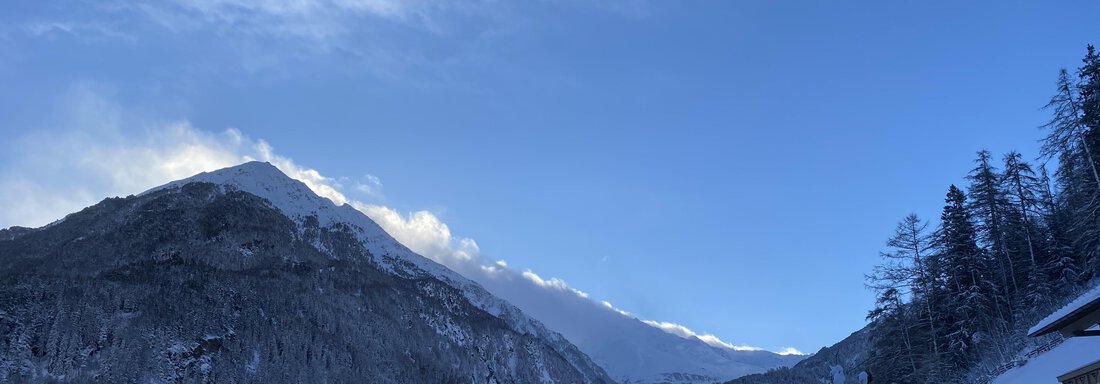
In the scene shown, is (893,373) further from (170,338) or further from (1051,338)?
(170,338)

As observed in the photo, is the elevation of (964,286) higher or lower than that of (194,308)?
higher

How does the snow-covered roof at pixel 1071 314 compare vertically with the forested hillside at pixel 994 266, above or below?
below

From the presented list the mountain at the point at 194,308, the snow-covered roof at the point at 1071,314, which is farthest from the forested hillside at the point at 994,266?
the mountain at the point at 194,308

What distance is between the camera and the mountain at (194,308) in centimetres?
11631

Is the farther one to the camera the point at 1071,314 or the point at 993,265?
the point at 993,265

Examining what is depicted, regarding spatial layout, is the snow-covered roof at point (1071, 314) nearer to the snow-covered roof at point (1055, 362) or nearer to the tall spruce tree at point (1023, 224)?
the snow-covered roof at point (1055, 362)

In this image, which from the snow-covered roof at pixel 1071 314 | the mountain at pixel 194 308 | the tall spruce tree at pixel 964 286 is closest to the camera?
the snow-covered roof at pixel 1071 314

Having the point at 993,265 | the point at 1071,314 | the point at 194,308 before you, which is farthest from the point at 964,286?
the point at 194,308

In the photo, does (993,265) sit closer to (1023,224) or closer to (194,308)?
(1023,224)

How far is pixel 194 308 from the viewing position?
13575cm

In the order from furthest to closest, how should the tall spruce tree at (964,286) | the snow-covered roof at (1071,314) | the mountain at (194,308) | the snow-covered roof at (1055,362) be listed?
the mountain at (194,308) → the tall spruce tree at (964,286) → the snow-covered roof at (1055,362) → the snow-covered roof at (1071,314)

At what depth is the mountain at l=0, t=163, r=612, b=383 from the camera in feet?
382

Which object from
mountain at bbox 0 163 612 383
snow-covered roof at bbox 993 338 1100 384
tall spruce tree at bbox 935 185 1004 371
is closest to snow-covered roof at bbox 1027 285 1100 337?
snow-covered roof at bbox 993 338 1100 384

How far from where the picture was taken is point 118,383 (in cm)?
11050
